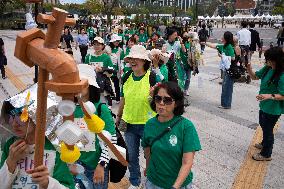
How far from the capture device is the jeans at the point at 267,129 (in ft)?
16.5

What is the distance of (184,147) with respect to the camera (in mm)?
2570

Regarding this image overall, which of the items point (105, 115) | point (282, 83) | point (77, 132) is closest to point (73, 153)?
point (77, 132)

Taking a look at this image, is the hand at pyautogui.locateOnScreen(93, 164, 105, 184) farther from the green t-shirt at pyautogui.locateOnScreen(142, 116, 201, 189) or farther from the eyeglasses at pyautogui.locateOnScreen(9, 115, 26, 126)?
the eyeglasses at pyautogui.locateOnScreen(9, 115, 26, 126)

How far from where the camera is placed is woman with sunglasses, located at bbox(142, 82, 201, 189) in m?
2.56

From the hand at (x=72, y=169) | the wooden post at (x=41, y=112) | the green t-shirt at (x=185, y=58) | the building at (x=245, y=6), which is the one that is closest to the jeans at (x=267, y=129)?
the hand at (x=72, y=169)

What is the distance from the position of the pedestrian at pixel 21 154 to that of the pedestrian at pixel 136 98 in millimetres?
2110

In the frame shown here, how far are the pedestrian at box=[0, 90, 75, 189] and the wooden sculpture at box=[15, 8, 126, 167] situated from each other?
461 mm

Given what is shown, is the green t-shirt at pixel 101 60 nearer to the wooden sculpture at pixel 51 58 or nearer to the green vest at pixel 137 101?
the green vest at pixel 137 101

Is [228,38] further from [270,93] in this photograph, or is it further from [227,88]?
[270,93]

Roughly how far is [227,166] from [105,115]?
2.90m

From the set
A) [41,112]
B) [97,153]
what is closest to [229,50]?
[97,153]

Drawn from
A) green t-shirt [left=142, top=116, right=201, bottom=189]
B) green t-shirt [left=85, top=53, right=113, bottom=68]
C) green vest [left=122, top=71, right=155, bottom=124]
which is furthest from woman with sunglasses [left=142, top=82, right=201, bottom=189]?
green t-shirt [left=85, top=53, right=113, bottom=68]

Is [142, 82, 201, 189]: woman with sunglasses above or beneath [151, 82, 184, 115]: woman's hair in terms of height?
beneath

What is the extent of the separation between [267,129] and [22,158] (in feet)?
13.7
